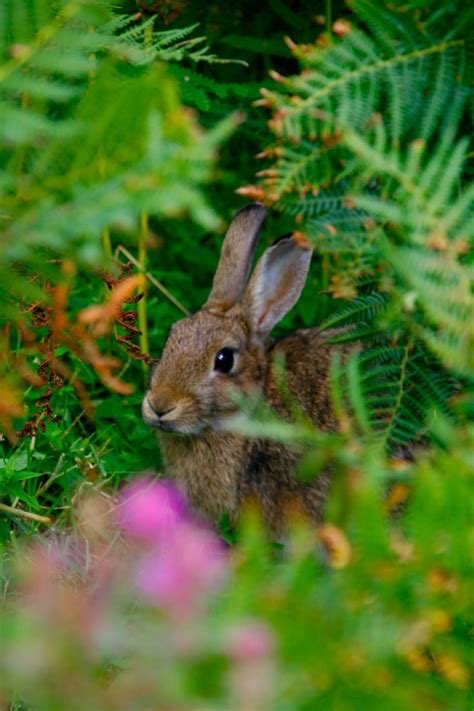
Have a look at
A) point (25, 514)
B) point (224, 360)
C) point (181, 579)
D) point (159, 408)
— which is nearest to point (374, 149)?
point (181, 579)

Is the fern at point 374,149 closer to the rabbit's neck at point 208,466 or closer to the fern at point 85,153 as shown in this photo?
the fern at point 85,153

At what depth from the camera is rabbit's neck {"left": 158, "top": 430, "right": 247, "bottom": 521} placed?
4766mm

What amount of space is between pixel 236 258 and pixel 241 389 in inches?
25.8

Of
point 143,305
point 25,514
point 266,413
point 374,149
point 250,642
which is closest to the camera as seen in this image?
point 250,642

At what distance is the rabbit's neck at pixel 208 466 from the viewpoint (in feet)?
15.6

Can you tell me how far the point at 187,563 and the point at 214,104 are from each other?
363 centimetres

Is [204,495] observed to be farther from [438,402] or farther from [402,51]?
[402,51]

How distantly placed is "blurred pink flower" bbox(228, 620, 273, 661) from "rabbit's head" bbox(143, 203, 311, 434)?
321cm

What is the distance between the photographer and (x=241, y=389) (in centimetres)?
485

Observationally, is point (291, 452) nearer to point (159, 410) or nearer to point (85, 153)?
point (159, 410)

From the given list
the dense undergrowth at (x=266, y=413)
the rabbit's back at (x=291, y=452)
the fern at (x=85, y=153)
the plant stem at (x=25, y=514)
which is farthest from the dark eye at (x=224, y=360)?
the fern at (x=85, y=153)

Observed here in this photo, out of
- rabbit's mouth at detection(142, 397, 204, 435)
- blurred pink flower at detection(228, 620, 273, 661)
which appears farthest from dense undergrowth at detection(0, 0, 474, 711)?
rabbit's mouth at detection(142, 397, 204, 435)

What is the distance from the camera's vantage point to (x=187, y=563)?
1.33m

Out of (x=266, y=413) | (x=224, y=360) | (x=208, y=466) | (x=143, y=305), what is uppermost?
(x=266, y=413)
